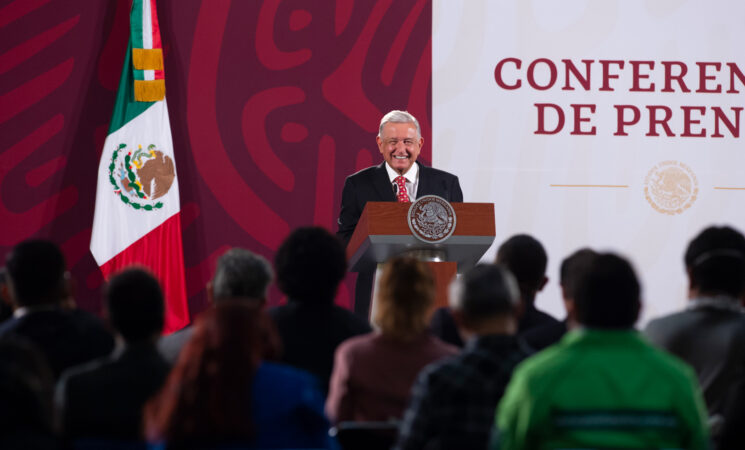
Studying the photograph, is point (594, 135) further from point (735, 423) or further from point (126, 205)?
point (735, 423)

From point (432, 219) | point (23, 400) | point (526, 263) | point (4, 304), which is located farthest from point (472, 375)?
point (4, 304)

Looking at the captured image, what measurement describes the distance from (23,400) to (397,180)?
3301mm

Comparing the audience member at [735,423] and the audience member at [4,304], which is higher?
the audience member at [4,304]

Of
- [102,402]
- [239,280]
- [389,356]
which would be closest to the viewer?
[102,402]

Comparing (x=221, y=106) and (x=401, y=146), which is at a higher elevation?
(x=221, y=106)

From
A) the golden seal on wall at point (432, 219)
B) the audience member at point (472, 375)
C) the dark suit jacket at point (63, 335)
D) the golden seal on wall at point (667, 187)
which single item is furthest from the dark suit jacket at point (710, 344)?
the golden seal on wall at point (667, 187)

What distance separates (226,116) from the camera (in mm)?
6453

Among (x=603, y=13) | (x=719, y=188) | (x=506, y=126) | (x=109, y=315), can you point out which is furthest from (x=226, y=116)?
(x=109, y=315)

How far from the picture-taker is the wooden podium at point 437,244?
3.81 meters

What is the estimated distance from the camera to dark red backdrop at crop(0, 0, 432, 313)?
20.6 ft

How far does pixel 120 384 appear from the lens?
212cm

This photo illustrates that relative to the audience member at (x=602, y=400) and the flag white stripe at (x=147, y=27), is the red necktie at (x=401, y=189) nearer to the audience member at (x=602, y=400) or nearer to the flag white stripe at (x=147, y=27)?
the flag white stripe at (x=147, y=27)

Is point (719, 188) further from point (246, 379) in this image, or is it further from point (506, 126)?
point (246, 379)

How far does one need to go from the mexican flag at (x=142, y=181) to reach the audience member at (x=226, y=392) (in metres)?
4.20
